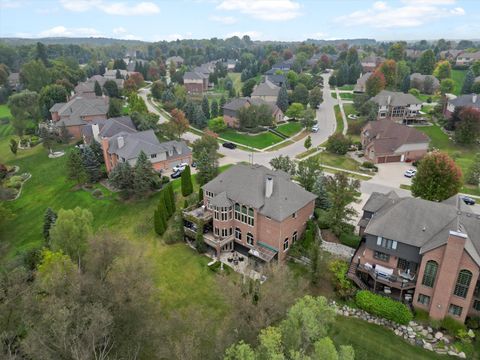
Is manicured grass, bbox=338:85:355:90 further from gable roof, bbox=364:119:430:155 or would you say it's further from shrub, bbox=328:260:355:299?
shrub, bbox=328:260:355:299

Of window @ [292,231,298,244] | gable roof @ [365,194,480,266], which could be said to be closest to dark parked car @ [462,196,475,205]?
gable roof @ [365,194,480,266]

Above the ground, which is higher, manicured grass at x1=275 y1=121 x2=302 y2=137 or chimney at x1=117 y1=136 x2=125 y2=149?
chimney at x1=117 y1=136 x2=125 y2=149

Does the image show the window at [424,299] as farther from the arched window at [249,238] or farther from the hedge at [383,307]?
the arched window at [249,238]

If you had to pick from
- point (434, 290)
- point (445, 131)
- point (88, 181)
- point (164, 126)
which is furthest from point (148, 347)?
point (445, 131)

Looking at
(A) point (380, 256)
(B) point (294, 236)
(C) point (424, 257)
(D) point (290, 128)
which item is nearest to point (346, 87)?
(D) point (290, 128)

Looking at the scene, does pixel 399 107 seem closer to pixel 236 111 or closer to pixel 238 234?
pixel 236 111

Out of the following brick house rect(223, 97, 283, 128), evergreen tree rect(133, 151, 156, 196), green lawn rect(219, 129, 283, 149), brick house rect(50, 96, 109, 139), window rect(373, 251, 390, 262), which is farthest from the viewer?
brick house rect(223, 97, 283, 128)

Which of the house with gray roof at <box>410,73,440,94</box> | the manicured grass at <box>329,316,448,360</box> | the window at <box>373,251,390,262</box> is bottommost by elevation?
the manicured grass at <box>329,316,448,360</box>
